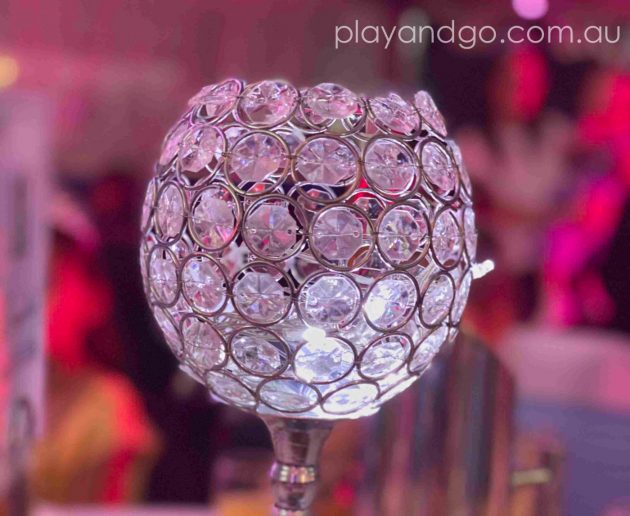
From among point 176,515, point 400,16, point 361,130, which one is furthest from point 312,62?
point 361,130

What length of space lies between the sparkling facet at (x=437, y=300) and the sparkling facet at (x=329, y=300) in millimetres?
33

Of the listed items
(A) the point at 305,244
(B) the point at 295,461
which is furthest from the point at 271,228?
(B) the point at 295,461

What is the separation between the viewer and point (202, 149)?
36 centimetres

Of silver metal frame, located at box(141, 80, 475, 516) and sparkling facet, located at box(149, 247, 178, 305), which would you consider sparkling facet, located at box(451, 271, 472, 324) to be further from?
sparkling facet, located at box(149, 247, 178, 305)

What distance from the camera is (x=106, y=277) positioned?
3.79 ft

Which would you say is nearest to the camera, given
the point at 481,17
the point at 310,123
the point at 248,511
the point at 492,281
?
the point at 310,123

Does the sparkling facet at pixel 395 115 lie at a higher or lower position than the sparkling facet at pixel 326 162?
higher

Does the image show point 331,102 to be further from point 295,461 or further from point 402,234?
point 295,461

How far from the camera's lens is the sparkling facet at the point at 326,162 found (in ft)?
1.13

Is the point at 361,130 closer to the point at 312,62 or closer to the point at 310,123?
the point at 310,123

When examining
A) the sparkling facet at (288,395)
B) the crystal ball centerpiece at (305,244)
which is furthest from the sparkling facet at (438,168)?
the sparkling facet at (288,395)

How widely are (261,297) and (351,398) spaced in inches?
2.6

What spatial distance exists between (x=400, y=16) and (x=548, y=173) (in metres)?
0.32

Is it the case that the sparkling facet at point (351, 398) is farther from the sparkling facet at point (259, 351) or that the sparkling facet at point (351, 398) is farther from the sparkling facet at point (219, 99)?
the sparkling facet at point (219, 99)
